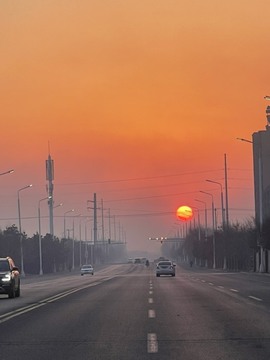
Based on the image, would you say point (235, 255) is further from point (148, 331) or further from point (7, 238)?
point (148, 331)

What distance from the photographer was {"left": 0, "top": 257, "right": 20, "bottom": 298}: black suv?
35.4m

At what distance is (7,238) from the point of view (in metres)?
116

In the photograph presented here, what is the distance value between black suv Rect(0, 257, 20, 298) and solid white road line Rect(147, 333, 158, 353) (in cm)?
1897

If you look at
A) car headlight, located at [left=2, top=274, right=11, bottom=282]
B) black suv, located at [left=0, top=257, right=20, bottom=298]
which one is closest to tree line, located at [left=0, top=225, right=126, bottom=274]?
black suv, located at [left=0, top=257, right=20, bottom=298]

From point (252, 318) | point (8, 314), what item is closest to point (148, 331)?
point (252, 318)

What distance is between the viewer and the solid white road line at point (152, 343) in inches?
574

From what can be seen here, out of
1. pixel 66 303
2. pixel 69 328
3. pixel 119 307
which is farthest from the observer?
pixel 66 303

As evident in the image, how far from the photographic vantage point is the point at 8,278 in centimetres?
3547

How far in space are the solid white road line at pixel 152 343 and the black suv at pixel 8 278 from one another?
19.0 metres

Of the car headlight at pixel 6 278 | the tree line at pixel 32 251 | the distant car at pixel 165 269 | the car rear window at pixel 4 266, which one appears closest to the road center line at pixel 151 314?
the car headlight at pixel 6 278

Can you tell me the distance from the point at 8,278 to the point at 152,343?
67.9ft

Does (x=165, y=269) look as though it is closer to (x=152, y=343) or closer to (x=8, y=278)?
(x=8, y=278)

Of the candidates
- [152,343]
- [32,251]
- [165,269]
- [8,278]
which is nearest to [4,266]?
[8,278]

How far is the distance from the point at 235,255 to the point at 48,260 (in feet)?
146
